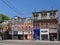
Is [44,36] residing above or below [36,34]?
below

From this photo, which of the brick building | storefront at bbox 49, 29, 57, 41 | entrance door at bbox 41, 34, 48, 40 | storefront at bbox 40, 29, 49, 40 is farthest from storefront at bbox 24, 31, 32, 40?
storefront at bbox 49, 29, 57, 41

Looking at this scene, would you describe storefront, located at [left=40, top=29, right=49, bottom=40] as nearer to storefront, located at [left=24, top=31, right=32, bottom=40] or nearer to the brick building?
the brick building

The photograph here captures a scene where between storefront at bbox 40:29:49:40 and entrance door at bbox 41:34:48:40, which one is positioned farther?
entrance door at bbox 41:34:48:40

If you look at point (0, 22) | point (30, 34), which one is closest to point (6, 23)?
point (0, 22)

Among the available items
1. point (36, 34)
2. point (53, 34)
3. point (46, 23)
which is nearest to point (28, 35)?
point (36, 34)

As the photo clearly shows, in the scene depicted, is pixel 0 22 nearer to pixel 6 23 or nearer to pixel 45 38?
pixel 6 23

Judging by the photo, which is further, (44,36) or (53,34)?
(44,36)

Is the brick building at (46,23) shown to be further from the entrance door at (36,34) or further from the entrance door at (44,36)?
the entrance door at (36,34)

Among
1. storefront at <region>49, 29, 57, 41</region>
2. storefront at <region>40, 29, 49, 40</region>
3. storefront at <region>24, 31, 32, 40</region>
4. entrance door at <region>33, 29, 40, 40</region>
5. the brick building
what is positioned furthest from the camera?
storefront at <region>24, 31, 32, 40</region>

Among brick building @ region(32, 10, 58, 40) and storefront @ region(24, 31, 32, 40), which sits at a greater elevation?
brick building @ region(32, 10, 58, 40)

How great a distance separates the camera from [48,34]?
63.0m

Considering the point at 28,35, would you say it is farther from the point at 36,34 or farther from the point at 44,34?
the point at 44,34

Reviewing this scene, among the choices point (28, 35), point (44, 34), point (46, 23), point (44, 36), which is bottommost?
point (44, 36)

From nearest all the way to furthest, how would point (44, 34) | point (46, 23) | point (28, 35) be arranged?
point (44, 34)
point (46, 23)
point (28, 35)
